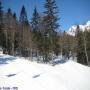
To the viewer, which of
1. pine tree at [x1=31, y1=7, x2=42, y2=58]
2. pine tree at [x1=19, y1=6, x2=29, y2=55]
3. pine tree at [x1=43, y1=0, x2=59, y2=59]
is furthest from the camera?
pine tree at [x1=19, y1=6, x2=29, y2=55]

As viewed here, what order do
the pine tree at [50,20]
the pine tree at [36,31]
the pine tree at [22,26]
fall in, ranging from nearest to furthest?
the pine tree at [50,20]
the pine tree at [36,31]
the pine tree at [22,26]

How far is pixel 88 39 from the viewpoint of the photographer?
5116cm

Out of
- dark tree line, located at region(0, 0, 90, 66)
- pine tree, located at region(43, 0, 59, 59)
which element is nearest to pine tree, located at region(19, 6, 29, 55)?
dark tree line, located at region(0, 0, 90, 66)

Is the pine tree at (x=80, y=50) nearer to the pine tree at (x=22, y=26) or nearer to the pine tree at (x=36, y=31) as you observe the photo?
the pine tree at (x=36, y=31)

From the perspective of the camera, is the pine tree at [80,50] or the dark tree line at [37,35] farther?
the pine tree at [80,50]

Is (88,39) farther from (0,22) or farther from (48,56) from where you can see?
(0,22)

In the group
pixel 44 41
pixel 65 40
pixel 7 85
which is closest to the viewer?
pixel 7 85

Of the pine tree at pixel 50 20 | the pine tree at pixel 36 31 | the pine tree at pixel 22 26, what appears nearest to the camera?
the pine tree at pixel 50 20

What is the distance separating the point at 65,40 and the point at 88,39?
15150 millimetres

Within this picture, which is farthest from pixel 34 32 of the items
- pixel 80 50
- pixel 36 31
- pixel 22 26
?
pixel 80 50

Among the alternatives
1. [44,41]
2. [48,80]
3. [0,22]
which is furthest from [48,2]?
[48,80]

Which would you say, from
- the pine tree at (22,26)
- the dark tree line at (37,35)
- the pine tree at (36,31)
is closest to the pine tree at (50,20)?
the dark tree line at (37,35)

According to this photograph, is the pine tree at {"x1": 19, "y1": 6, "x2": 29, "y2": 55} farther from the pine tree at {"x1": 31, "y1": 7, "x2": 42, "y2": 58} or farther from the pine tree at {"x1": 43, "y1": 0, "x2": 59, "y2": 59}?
the pine tree at {"x1": 43, "y1": 0, "x2": 59, "y2": 59}

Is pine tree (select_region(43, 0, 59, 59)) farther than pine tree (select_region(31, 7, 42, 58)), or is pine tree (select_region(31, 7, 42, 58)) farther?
pine tree (select_region(31, 7, 42, 58))
